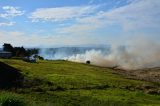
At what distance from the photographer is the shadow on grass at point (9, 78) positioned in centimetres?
6033

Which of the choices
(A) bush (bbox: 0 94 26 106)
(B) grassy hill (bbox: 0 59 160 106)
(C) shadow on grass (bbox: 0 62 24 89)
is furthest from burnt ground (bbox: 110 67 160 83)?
(A) bush (bbox: 0 94 26 106)

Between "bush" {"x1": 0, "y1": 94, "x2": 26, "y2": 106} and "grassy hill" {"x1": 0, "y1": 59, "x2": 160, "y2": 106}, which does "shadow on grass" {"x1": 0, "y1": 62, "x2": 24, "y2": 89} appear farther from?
"bush" {"x1": 0, "y1": 94, "x2": 26, "y2": 106}

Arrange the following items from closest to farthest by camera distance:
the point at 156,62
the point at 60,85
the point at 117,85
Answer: the point at 60,85 → the point at 117,85 → the point at 156,62

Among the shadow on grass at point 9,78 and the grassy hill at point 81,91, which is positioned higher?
the shadow on grass at point 9,78

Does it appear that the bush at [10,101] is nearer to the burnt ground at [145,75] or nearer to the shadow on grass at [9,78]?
the shadow on grass at [9,78]

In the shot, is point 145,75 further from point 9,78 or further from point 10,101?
point 10,101

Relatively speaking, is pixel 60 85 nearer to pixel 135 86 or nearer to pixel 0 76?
pixel 0 76

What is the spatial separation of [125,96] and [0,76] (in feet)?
64.8

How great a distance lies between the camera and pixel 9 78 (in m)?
65.7

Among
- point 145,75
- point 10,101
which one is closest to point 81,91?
point 10,101

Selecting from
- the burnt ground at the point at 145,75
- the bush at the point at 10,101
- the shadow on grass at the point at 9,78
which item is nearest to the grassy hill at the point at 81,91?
the shadow on grass at the point at 9,78

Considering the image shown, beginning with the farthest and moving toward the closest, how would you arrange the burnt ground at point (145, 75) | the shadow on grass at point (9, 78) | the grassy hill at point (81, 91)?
the burnt ground at point (145, 75) < the shadow on grass at point (9, 78) < the grassy hill at point (81, 91)

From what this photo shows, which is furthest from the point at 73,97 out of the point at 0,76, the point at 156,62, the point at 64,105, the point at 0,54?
the point at 156,62

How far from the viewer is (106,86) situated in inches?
2682
